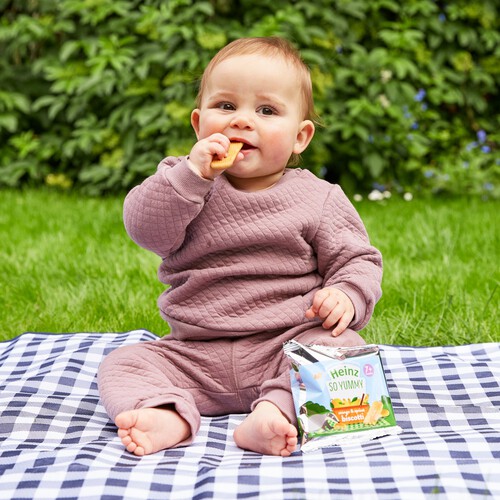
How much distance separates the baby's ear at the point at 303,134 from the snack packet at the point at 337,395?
0.49 meters

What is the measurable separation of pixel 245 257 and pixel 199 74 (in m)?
2.92

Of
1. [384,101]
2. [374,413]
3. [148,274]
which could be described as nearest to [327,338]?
[374,413]

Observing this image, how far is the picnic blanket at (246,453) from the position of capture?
1.47m

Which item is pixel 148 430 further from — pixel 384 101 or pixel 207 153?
pixel 384 101

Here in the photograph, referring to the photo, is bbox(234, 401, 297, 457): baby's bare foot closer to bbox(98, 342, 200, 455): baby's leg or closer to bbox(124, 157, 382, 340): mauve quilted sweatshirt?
bbox(98, 342, 200, 455): baby's leg

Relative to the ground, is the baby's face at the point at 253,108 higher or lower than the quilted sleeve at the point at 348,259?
higher

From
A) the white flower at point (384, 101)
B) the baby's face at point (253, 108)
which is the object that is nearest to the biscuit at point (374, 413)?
the baby's face at point (253, 108)

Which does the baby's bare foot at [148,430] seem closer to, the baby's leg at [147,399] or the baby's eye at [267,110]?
the baby's leg at [147,399]

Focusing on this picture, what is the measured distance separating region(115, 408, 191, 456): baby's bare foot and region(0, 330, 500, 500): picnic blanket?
19mm

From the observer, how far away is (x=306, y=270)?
1.96 metres

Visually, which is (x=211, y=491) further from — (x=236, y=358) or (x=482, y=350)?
(x=482, y=350)

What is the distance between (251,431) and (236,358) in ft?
0.80

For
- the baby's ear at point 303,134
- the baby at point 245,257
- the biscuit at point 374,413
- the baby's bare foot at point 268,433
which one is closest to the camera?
the baby's bare foot at point 268,433

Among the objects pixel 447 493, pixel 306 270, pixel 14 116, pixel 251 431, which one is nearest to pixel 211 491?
pixel 251 431
